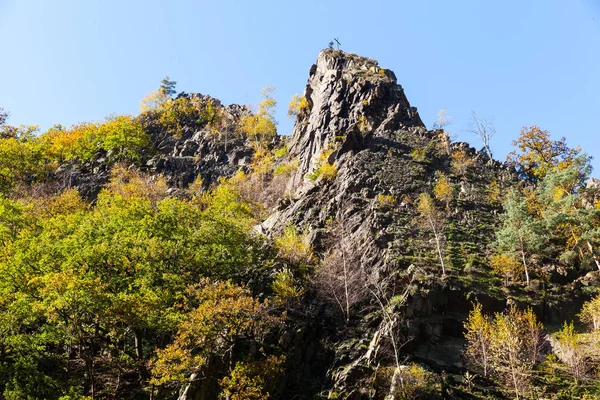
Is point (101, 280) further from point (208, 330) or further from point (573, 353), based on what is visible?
point (573, 353)

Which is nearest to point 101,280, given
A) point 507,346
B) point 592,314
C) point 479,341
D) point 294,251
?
point 294,251

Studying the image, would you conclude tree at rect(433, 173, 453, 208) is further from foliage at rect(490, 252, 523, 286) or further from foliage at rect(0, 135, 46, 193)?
foliage at rect(0, 135, 46, 193)

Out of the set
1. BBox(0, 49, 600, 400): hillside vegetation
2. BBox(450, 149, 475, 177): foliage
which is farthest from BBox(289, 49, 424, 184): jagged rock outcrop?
BBox(450, 149, 475, 177): foliage

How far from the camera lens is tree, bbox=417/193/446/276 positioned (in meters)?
36.3

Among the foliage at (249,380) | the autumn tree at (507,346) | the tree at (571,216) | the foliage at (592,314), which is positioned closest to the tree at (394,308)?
the autumn tree at (507,346)

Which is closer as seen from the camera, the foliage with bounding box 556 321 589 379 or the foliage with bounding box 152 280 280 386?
the foliage with bounding box 152 280 280 386

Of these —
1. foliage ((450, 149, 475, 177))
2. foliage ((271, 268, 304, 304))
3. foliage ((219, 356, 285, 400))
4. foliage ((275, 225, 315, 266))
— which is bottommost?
foliage ((219, 356, 285, 400))

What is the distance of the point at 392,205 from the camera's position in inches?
1638

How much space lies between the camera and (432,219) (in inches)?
1502

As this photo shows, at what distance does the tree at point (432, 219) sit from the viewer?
3631 centimetres

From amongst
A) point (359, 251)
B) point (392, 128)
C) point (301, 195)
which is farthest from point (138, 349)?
point (392, 128)

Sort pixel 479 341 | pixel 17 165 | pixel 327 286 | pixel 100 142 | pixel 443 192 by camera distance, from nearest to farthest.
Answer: pixel 479 341, pixel 327 286, pixel 443 192, pixel 17 165, pixel 100 142

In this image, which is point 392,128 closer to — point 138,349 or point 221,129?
point 221,129

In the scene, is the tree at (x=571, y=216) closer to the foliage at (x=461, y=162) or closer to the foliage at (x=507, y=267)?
the foliage at (x=507, y=267)
